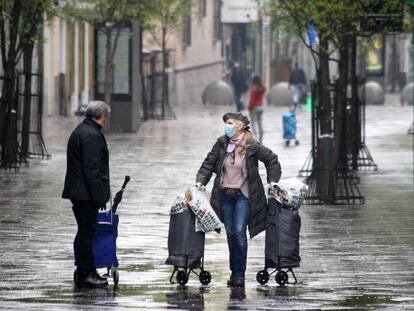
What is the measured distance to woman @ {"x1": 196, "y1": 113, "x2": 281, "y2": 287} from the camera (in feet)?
48.9

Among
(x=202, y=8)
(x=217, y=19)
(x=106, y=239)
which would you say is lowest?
(x=106, y=239)

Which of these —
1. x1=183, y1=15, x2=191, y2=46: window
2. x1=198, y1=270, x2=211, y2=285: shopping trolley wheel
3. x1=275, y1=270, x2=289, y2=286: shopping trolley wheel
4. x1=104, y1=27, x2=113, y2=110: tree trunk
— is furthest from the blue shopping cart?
x1=183, y1=15, x2=191, y2=46: window

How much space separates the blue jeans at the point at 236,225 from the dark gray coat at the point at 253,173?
64 millimetres

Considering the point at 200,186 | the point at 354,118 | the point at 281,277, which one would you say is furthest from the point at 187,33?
the point at 281,277

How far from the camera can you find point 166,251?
17.4 m

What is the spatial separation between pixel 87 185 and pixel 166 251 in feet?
10.1

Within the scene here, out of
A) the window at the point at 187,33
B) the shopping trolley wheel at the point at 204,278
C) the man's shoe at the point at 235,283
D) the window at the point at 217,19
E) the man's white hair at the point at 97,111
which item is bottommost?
the man's shoe at the point at 235,283

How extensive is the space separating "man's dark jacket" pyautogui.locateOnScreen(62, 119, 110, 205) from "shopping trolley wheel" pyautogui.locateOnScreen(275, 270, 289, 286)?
5.38 ft

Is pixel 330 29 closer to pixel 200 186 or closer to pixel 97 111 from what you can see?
pixel 200 186

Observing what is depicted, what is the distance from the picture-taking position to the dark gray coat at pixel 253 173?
14938 millimetres

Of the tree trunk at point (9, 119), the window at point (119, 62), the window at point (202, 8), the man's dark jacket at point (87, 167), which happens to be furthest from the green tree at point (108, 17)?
the window at point (202, 8)

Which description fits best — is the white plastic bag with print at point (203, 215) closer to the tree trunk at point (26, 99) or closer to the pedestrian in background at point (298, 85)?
the tree trunk at point (26, 99)

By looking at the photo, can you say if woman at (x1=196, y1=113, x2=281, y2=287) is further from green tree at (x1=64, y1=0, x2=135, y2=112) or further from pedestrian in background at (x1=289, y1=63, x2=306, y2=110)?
pedestrian in background at (x1=289, y1=63, x2=306, y2=110)

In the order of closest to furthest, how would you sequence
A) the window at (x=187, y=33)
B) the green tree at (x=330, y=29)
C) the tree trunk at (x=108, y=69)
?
the green tree at (x=330, y=29)
the tree trunk at (x=108, y=69)
the window at (x=187, y=33)
